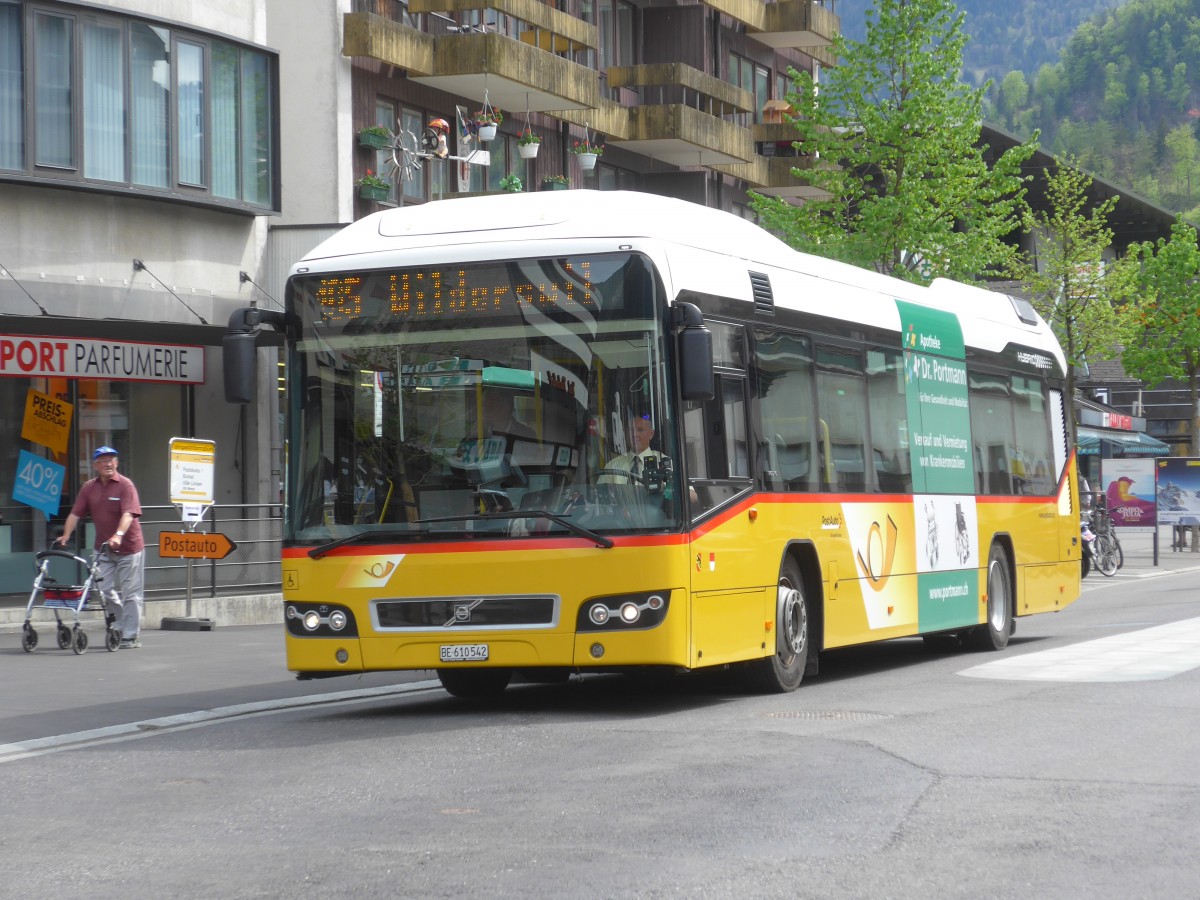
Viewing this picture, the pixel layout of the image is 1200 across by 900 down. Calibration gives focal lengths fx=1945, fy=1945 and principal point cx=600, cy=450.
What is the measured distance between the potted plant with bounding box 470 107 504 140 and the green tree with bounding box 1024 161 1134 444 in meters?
21.9

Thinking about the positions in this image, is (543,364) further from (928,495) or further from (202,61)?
(202,61)

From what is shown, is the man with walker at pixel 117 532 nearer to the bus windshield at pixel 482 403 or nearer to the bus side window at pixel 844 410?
the bus windshield at pixel 482 403

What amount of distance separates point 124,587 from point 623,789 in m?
11.7

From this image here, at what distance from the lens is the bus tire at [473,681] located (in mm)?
13477

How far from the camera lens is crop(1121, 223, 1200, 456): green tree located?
186 feet

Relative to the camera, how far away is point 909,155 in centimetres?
3416

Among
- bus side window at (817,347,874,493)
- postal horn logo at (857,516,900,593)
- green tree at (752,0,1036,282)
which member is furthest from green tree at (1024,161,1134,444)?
bus side window at (817,347,874,493)

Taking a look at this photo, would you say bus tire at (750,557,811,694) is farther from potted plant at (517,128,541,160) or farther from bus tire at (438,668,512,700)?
potted plant at (517,128,541,160)

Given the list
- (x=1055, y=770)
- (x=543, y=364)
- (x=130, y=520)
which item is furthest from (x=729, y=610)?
Answer: (x=130, y=520)

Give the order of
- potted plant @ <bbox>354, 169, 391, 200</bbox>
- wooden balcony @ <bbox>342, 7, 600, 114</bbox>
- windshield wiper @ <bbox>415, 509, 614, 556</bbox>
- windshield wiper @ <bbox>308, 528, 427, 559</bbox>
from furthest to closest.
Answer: wooden balcony @ <bbox>342, 7, 600, 114</bbox> < potted plant @ <bbox>354, 169, 391, 200</bbox> < windshield wiper @ <bbox>308, 528, 427, 559</bbox> < windshield wiper @ <bbox>415, 509, 614, 556</bbox>

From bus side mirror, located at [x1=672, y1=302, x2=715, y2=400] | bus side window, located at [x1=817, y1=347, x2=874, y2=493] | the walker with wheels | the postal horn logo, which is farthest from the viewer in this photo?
the walker with wheels

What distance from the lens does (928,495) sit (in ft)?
51.3

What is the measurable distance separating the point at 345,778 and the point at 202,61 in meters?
18.5

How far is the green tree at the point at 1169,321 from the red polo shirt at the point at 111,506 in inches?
1639
